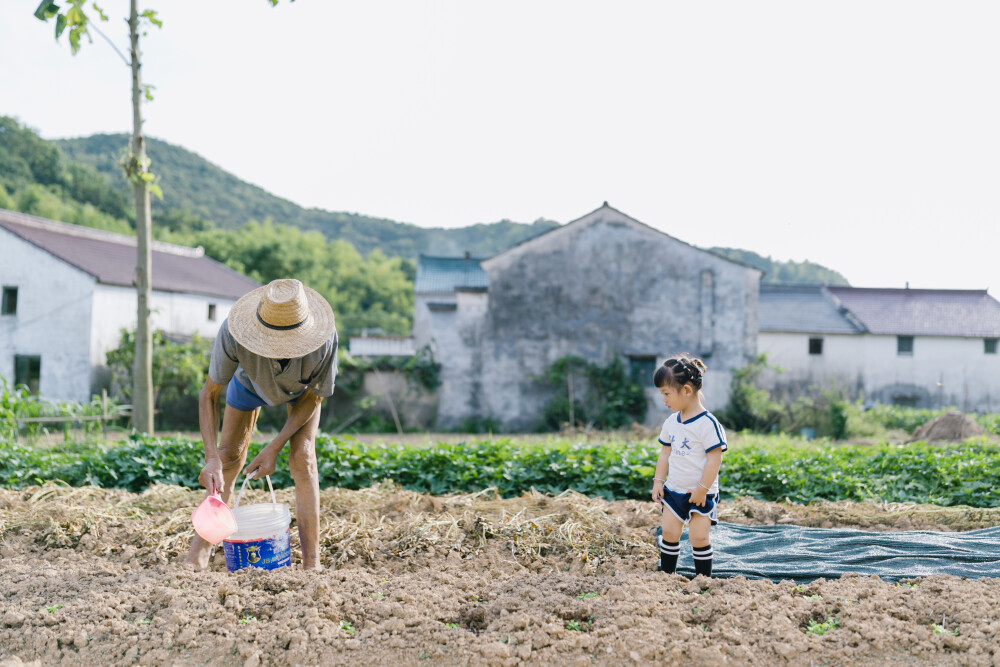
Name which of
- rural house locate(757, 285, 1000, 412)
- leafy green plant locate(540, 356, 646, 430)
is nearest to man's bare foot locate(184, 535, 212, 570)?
leafy green plant locate(540, 356, 646, 430)

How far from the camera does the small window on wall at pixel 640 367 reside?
16969 mm

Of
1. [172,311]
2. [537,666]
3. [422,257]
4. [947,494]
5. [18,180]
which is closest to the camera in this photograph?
[537,666]

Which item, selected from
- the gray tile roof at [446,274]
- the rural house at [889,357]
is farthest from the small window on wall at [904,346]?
the gray tile roof at [446,274]

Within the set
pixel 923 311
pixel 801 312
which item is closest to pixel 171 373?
pixel 801 312

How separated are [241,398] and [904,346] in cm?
2507

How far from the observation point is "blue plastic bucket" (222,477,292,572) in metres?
3.49

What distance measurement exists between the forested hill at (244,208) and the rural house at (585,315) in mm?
45964

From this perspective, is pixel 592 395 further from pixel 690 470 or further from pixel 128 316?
pixel 690 470

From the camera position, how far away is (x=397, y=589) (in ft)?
10.4

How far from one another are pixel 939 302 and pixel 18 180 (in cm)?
5182

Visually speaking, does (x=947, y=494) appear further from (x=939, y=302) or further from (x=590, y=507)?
(x=939, y=302)

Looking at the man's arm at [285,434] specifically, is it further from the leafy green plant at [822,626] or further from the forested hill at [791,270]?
the forested hill at [791,270]

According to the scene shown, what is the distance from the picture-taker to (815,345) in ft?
76.5

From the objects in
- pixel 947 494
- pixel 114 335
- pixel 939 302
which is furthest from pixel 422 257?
pixel 947 494
